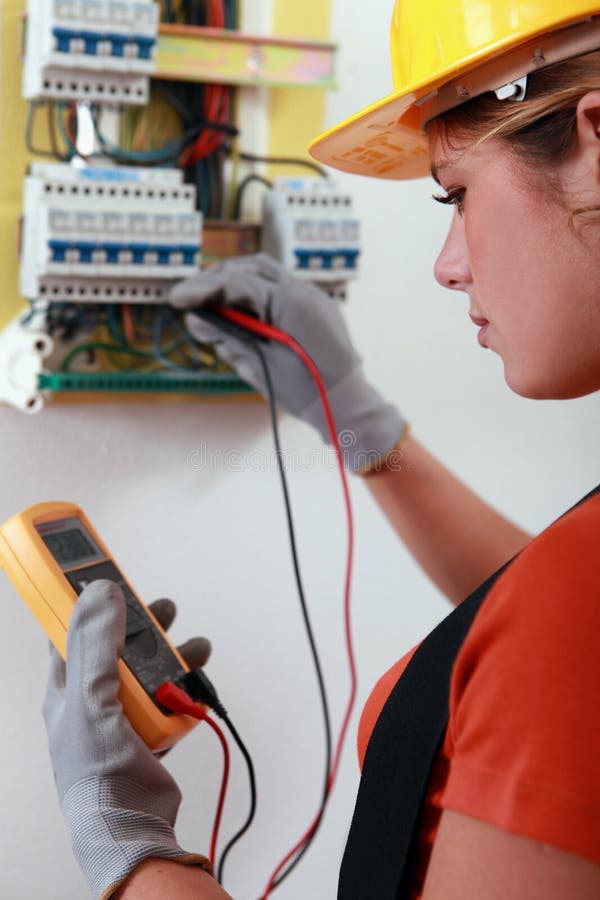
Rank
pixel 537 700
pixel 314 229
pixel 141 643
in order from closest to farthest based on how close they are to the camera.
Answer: pixel 537 700 → pixel 141 643 → pixel 314 229

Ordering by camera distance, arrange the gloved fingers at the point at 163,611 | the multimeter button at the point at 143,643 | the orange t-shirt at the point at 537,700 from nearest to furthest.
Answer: the orange t-shirt at the point at 537,700
the multimeter button at the point at 143,643
the gloved fingers at the point at 163,611

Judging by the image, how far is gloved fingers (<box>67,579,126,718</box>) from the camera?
863 millimetres

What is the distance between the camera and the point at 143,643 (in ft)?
3.23

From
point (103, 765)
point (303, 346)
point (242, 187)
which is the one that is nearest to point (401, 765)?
point (103, 765)

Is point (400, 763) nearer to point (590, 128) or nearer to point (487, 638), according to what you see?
point (487, 638)

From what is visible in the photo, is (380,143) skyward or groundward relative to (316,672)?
skyward

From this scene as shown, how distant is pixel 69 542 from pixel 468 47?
630 millimetres

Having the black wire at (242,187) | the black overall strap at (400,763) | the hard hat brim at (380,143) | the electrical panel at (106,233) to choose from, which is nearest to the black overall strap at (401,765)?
the black overall strap at (400,763)

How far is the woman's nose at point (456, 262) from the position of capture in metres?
0.78

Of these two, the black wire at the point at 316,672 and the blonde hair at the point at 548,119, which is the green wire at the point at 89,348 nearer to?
the black wire at the point at 316,672

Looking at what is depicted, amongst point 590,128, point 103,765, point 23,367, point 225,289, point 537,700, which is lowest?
point 103,765

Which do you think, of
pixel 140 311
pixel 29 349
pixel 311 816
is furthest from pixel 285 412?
pixel 311 816

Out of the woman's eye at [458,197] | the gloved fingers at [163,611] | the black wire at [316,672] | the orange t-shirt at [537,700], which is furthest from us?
the black wire at [316,672]

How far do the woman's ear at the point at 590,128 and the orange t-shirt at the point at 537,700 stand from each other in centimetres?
25
